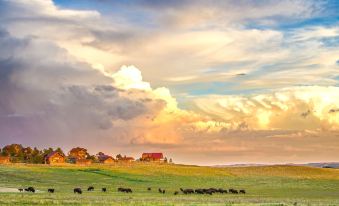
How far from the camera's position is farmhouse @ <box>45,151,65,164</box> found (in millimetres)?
185000

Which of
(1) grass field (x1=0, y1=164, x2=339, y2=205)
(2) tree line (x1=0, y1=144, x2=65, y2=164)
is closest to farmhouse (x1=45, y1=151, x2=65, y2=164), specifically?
(2) tree line (x1=0, y1=144, x2=65, y2=164)

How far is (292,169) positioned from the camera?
518 ft

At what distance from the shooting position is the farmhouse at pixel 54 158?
607 feet

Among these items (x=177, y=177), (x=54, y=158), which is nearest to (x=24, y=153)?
(x=54, y=158)

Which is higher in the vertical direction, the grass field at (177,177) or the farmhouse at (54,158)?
the farmhouse at (54,158)

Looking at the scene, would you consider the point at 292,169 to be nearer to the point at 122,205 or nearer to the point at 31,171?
the point at 31,171

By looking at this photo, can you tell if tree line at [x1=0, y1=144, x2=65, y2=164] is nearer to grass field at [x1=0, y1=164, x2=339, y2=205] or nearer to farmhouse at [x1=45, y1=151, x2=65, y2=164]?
farmhouse at [x1=45, y1=151, x2=65, y2=164]

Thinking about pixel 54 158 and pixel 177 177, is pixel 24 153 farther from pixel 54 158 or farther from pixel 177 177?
pixel 177 177

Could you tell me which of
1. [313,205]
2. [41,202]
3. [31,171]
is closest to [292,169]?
[31,171]

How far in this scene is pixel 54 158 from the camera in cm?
18625

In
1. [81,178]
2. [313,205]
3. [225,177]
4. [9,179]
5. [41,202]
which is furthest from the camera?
[225,177]

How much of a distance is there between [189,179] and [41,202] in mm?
80073

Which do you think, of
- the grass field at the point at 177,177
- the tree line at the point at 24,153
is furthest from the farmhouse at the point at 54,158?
the grass field at the point at 177,177

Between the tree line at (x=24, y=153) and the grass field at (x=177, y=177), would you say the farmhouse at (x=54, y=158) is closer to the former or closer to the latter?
the tree line at (x=24, y=153)
